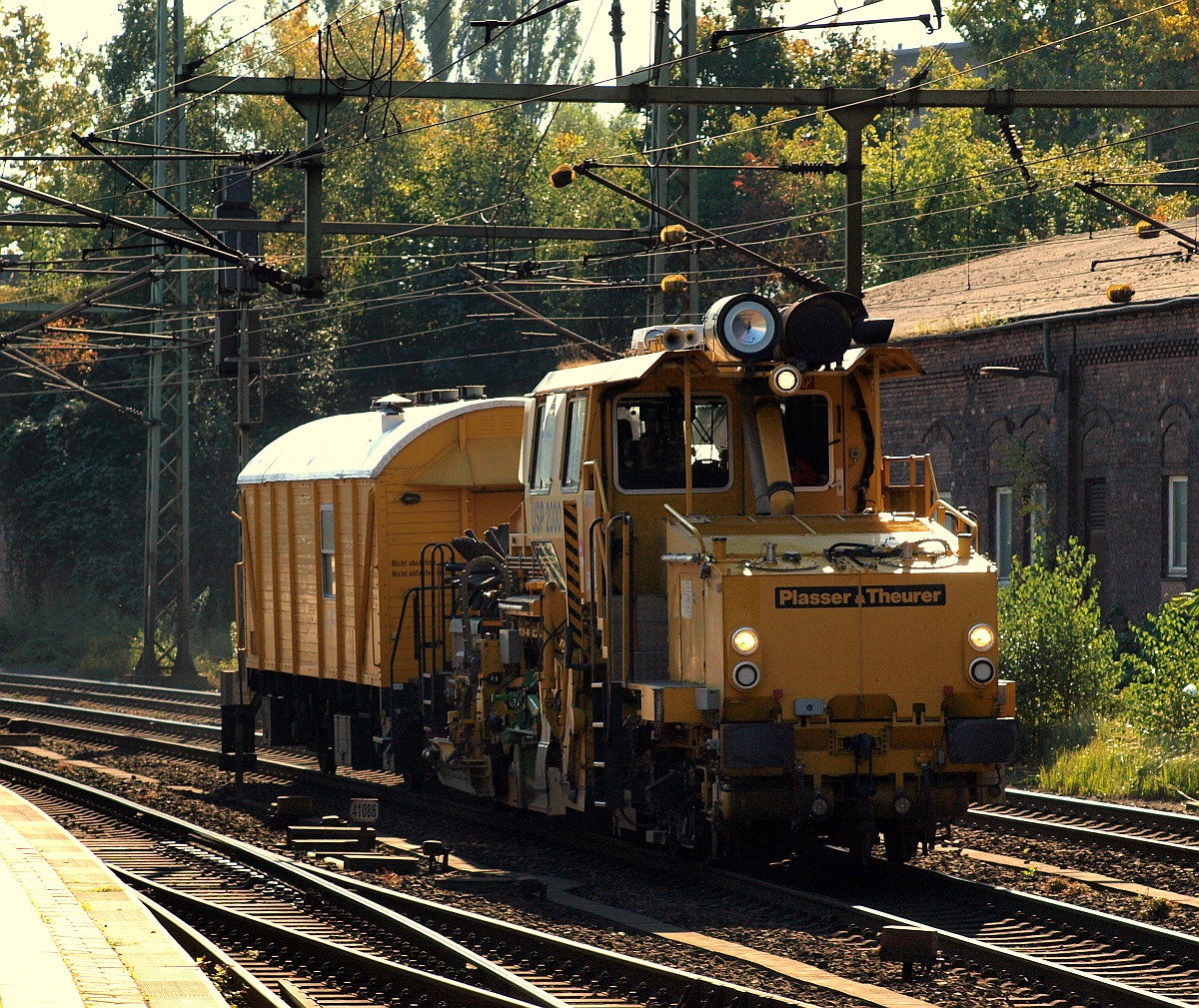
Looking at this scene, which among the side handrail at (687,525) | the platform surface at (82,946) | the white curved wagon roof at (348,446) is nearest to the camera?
the platform surface at (82,946)

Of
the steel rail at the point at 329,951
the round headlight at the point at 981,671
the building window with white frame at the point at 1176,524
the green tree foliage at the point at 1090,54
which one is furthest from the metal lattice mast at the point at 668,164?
the green tree foliage at the point at 1090,54

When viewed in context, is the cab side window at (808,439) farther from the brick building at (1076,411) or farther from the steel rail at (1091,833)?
the brick building at (1076,411)

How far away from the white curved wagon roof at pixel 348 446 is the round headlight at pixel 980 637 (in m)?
6.79

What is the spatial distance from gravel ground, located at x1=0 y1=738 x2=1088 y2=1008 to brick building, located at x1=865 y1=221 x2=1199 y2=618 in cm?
1363

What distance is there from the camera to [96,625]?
4794 cm

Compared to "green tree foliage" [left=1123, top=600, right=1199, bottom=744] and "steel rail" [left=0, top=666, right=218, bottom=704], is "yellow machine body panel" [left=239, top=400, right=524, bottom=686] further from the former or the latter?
"steel rail" [left=0, top=666, right=218, bottom=704]

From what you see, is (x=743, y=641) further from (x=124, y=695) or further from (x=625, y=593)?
(x=124, y=695)

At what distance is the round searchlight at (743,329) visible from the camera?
1249 cm

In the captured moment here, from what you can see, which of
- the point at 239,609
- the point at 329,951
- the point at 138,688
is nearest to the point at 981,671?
the point at 329,951

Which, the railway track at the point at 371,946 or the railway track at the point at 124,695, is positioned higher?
the railway track at the point at 124,695

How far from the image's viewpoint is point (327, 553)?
1911cm

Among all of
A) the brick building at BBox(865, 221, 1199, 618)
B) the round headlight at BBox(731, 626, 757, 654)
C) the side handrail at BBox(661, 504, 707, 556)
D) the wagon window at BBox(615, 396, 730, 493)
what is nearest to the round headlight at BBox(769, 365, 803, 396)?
the wagon window at BBox(615, 396, 730, 493)

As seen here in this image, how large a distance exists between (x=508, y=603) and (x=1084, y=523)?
15567mm

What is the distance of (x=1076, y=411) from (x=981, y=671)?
17074 millimetres
